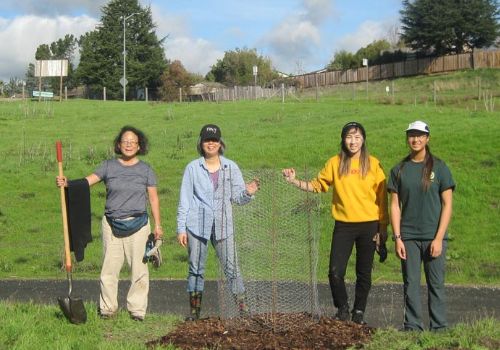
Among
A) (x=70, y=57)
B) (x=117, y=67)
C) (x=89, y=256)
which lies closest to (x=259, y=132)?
(x=89, y=256)

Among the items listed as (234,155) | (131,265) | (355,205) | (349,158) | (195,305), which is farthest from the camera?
(234,155)

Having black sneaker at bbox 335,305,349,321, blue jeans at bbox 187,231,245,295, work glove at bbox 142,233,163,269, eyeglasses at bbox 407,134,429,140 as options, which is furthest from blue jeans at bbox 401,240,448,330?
work glove at bbox 142,233,163,269

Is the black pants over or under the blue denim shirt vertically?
under

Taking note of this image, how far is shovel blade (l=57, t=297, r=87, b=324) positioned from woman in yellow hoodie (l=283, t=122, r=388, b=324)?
2.27m

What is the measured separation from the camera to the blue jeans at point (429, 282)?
254 inches

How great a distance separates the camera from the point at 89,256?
42.3ft

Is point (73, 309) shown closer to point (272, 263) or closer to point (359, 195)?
point (272, 263)

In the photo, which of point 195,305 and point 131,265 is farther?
point 131,265

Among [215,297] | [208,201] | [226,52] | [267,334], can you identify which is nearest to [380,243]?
[267,334]

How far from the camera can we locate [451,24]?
58656mm

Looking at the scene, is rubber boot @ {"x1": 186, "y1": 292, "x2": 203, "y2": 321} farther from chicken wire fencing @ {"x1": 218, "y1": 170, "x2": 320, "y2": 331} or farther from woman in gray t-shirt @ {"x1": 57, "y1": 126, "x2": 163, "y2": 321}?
woman in gray t-shirt @ {"x1": 57, "y1": 126, "x2": 163, "y2": 321}

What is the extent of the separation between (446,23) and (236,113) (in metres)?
34.5

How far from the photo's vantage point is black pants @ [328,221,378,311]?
6695mm

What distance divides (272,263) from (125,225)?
4.82 feet
